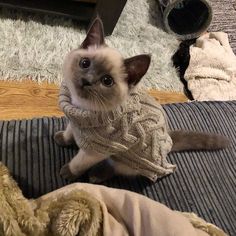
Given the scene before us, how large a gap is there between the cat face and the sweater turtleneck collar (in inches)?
0.6

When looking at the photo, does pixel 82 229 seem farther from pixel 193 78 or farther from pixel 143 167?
pixel 193 78

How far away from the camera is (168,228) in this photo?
84 centimetres

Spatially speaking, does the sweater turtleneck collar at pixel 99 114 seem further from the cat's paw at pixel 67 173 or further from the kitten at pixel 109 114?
the cat's paw at pixel 67 173

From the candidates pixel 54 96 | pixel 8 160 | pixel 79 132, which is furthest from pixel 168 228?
pixel 54 96

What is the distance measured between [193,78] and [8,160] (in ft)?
3.20

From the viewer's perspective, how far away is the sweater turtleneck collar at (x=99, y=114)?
87 centimetres

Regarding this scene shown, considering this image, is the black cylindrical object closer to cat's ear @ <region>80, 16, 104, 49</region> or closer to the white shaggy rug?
the white shaggy rug

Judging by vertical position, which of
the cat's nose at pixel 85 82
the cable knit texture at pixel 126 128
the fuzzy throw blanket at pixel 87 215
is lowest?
the fuzzy throw blanket at pixel 87 215

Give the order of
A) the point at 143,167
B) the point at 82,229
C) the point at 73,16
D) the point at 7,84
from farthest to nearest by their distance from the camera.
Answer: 1. the point at 73,16
2. the point at 7,84
3. the point at 143,167
4. the point at 82,229

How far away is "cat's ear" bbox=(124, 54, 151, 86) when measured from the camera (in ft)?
2.63

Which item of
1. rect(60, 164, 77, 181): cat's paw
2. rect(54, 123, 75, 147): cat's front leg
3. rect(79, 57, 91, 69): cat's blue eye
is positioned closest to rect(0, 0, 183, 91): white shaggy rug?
rect(54, 123, 75, 147): cat's front leg

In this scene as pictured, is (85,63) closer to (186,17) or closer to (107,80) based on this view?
(107,80)

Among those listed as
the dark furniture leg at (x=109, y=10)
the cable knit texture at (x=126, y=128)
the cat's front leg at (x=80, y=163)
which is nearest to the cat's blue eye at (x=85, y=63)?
the cable knit texture at (x=126, y=128)

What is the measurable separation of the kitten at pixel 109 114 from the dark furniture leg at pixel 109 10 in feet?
2.48
